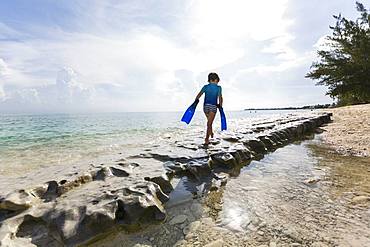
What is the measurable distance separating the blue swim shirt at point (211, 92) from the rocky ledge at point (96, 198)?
2.22 metres

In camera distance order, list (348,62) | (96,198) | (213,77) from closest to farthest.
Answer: (96,198) < (213,77) < (348,62)

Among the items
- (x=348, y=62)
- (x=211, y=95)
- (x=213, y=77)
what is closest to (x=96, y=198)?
(x=211, y=95)

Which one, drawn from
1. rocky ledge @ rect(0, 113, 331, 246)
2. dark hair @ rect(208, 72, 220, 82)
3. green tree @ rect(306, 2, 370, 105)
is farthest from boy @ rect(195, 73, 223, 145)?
green tree @ rect(306, 2, 370, 105)

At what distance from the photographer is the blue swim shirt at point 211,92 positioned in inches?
276

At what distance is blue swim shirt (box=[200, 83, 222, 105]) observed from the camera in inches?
276

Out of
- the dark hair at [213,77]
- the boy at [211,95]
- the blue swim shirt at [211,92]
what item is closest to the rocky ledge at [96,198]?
the boy at [211,95]

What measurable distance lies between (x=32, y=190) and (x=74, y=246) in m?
1.47

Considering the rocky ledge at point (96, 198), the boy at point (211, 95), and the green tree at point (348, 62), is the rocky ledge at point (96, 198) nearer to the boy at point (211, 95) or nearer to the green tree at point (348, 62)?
the boy at point (211, 95)

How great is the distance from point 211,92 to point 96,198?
478cm

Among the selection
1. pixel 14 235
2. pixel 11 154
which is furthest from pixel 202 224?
pixel 11 154

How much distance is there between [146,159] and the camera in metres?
5.29

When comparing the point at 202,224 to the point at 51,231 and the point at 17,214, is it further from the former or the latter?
the point at 17,214

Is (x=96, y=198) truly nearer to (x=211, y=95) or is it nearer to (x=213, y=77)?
(x=211, y=95)

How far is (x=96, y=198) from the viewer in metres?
3.16
